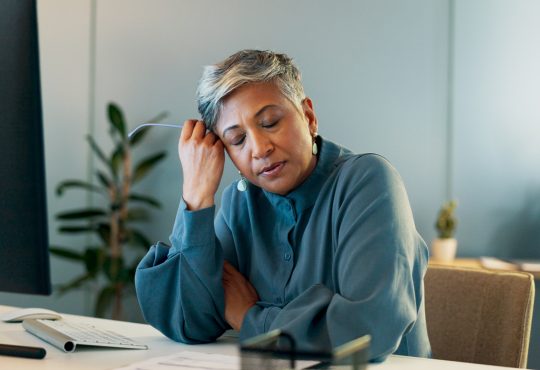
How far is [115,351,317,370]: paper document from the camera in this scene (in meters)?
1.36

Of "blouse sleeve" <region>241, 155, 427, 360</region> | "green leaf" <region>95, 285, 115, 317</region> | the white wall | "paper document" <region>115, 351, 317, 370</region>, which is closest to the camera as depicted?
"paper document" <region>115, 351, 317, 370</region>

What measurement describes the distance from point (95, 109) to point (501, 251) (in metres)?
2.38

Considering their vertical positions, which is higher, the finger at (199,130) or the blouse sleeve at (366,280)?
the finger at (199,130)

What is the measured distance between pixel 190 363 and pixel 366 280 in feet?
1.20

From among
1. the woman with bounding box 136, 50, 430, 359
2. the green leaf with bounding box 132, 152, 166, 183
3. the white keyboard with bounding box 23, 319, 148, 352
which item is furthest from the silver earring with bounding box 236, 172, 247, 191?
the green leaf with bounding box 132, 152, 166, 183

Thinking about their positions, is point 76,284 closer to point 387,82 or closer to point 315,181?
point 387,82

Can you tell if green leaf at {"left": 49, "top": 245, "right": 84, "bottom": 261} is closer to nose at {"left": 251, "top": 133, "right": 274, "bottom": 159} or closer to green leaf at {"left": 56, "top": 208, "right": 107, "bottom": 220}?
green leaf at {"left": 56, "top": 208, "right": 107, "bottom": 220}

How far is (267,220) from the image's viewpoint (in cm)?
191

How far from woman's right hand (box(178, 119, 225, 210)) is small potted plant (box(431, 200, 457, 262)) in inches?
84.2

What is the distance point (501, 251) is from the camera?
4.06 metres

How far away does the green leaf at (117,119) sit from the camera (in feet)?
14.4

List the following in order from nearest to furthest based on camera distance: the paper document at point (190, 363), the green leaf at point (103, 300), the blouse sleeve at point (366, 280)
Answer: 1. the paper document at point (190, 363)
2. the blouse sleeve at point (366, 280)
3. the green leaf at point (103, 300)

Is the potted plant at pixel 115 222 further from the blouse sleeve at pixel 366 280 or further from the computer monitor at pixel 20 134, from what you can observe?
the computer monitor at pixel 20 134

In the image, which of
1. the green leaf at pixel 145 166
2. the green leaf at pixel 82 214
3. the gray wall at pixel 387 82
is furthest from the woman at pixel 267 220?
the green leaf at pixel 82 214
